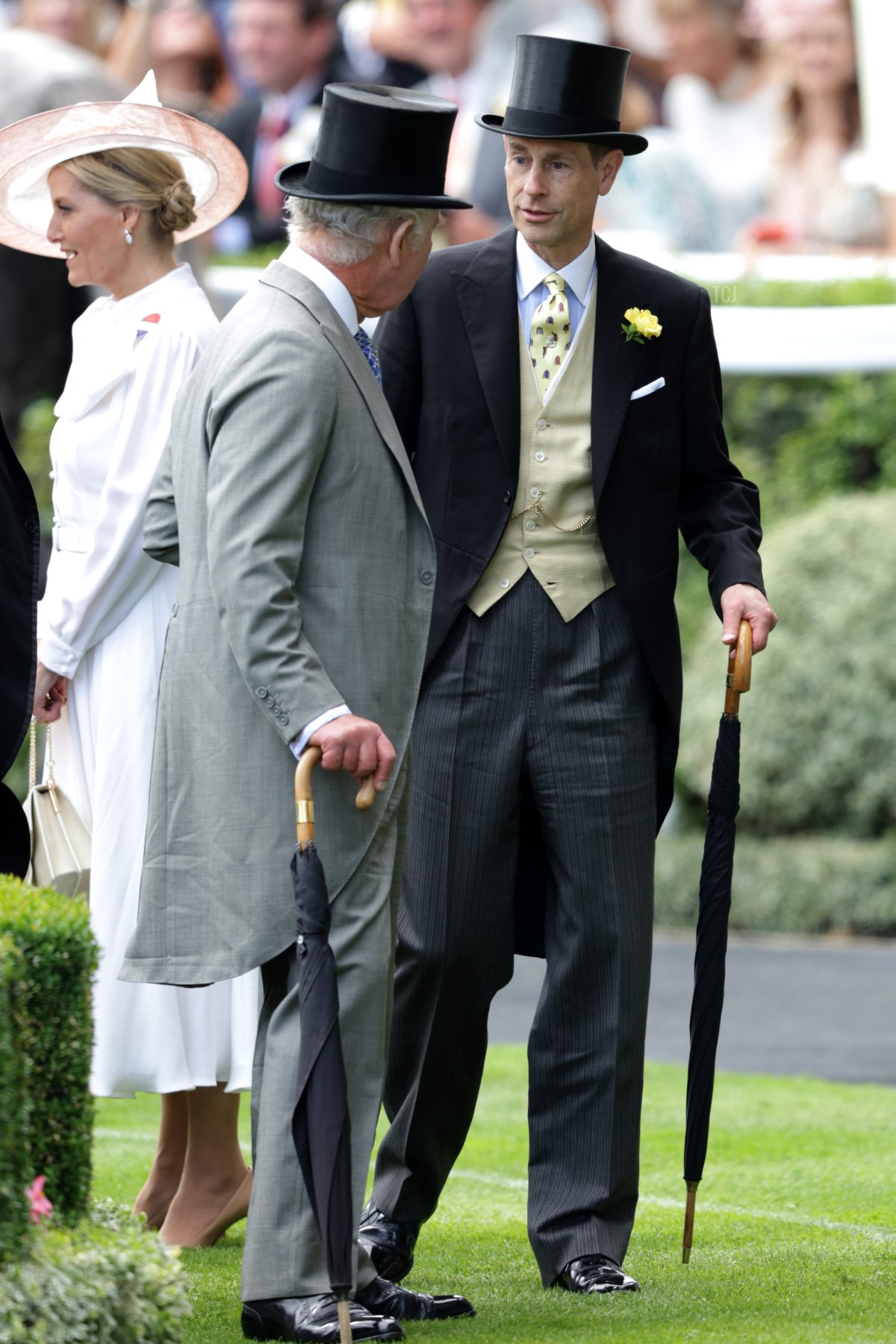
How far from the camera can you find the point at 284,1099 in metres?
3.61

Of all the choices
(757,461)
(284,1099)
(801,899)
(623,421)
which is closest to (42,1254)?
(284,1099)

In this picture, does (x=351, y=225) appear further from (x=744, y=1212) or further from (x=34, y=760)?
(x=744, y=1212)

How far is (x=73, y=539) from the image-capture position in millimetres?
4637

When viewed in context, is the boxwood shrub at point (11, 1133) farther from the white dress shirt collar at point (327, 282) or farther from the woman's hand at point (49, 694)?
the woman's hand at point (49, 694)

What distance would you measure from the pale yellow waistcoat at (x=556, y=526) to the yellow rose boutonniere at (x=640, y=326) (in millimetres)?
169

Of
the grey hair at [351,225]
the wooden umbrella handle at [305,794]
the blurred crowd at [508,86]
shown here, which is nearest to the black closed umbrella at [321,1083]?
the wooden umbrella handle at [305,794]

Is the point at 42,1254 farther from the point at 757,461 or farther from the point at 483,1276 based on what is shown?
the point at 757,461

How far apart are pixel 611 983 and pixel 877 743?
7473 millimetres

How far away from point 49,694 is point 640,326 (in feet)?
4.89

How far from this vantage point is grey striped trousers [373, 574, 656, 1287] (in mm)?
4285

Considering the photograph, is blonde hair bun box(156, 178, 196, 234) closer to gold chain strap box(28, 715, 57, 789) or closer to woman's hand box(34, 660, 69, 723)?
woman's hand box(34, 660, 69, 723)

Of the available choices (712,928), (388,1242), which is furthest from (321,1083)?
(712,928)

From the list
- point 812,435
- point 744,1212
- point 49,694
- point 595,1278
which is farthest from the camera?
point 812,435

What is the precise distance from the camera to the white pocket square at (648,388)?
4332mm
